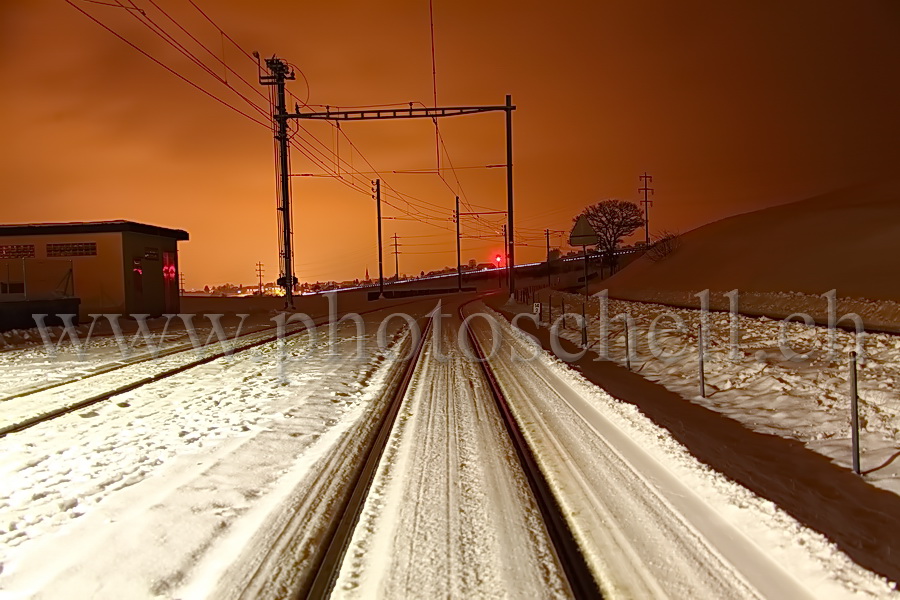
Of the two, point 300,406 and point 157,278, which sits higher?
point 157,278

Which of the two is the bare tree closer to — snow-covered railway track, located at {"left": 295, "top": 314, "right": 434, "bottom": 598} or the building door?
the building door

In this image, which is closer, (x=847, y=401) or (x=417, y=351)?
(x=847, y=401)

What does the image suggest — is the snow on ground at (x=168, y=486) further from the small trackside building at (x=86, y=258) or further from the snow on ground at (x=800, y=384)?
the small trackside building at (x=86, y=258)

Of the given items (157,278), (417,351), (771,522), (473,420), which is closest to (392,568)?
(771,522)

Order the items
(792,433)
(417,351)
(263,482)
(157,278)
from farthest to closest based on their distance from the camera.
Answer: (157,278) < (417,351) < (792,433) < (263,482)

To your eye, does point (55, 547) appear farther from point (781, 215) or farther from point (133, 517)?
point (781, 215)

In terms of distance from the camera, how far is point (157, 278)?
112ft

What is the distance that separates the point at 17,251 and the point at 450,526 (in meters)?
34.5

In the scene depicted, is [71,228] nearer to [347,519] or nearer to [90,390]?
[90,390]

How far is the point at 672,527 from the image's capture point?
180 inches

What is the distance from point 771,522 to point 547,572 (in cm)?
183

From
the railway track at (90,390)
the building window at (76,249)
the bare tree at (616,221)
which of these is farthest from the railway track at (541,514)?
the bare tree at (616,221)

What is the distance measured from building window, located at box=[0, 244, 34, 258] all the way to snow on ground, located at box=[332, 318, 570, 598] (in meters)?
31.3

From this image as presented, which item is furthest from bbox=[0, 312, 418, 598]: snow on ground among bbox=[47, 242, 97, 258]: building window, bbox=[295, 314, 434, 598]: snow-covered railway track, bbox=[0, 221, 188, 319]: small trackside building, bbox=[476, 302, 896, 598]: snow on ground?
bbox=[47, 242, 97, 258]: building window
